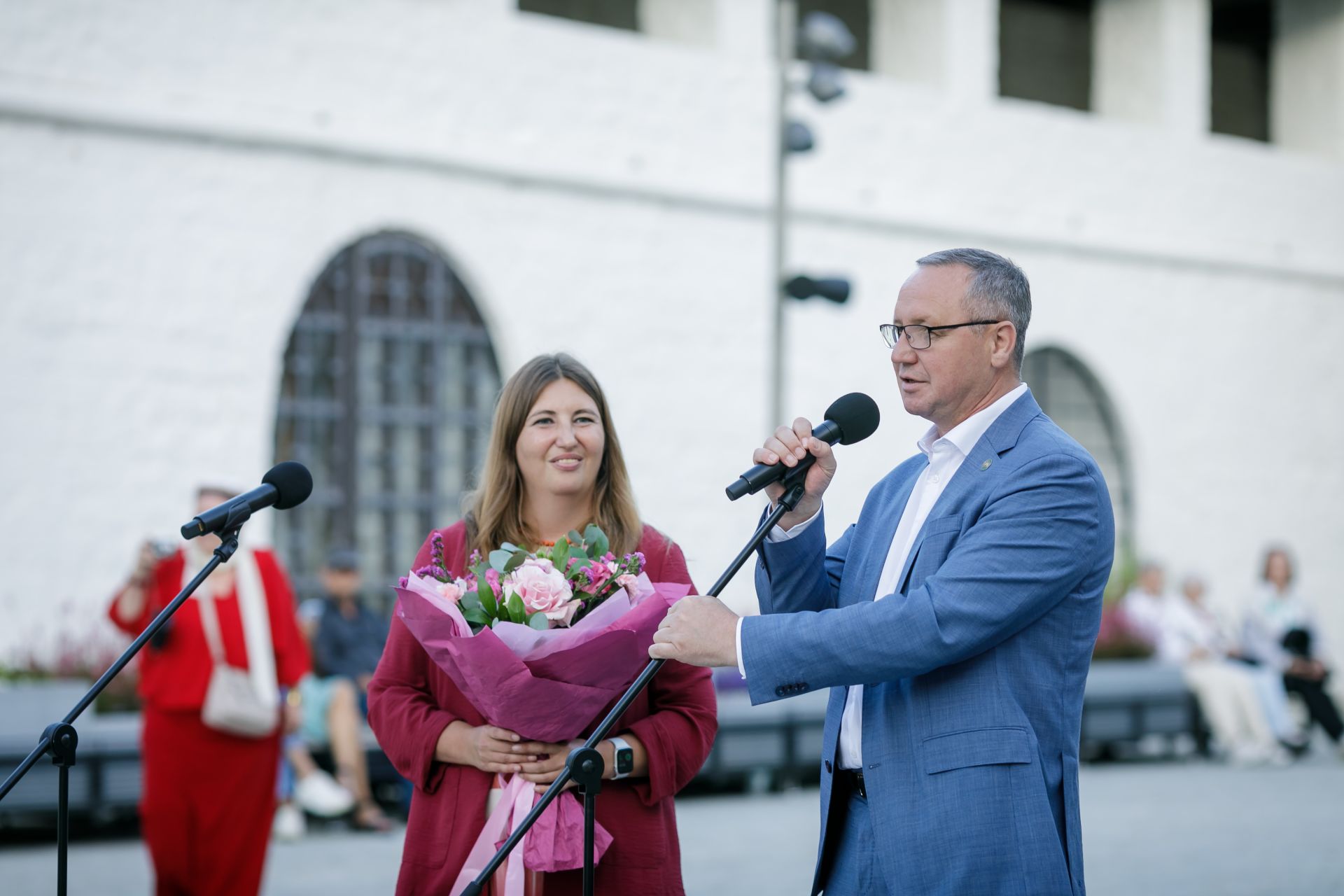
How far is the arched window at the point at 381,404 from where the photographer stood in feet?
44.7

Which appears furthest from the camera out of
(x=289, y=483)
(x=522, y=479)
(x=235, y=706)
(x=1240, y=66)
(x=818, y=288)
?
(x=1240, y=66)

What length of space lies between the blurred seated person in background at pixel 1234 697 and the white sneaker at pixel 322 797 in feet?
26.5

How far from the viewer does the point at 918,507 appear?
339 cm

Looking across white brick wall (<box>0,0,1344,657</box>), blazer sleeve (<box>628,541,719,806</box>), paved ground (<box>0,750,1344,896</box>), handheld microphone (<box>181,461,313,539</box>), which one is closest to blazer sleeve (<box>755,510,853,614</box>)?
blazer sleeve (<box>628,541,719,806</box>)

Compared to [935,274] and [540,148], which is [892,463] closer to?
[540,148]

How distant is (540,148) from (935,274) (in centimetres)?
1147

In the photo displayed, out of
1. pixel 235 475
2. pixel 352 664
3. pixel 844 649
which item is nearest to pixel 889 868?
pixel 844 649

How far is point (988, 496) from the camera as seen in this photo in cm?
313

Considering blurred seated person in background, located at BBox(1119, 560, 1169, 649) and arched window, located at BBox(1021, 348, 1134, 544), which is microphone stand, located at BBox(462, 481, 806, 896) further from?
arched window, located at BBox(1021, 348, 1134, 544)

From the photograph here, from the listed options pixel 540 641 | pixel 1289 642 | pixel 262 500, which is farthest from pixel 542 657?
pixel 1289 642

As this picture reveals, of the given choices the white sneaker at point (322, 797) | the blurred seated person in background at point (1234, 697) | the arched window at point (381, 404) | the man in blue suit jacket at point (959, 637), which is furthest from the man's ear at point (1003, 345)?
the blurred seated person in background at point (1234, 697)

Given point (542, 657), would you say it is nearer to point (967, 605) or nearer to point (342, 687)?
point (967, 605)

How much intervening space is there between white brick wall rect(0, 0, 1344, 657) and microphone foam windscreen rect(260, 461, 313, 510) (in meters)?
9.03

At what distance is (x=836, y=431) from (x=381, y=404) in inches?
439
